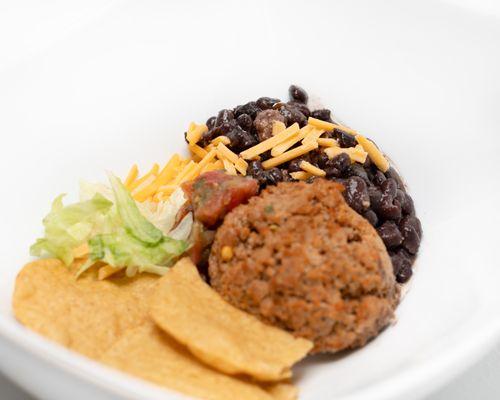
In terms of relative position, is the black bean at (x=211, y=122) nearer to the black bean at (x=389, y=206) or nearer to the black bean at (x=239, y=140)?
the black bean at (x=239, y=140)

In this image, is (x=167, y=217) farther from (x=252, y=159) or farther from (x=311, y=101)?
(x=311, y=101)

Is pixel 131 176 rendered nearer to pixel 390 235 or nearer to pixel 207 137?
pixel 207 137

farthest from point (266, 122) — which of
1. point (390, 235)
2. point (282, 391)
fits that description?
point (282, 391)

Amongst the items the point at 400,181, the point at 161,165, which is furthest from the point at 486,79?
the point at 161,165

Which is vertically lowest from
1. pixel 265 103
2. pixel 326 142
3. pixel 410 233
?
pixel 410 233

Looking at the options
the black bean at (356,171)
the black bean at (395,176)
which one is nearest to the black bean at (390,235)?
the black bean at (356,171)

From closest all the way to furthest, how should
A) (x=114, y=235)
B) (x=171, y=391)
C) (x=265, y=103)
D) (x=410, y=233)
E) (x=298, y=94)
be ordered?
(x=171, y=391)
(x=114, y=235)
(x=410, y=233)
(x=265, y=103)
(x=298, y=94)

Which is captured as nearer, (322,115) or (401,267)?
(401,267)

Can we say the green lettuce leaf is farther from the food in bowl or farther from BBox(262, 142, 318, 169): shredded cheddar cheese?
BBox(262, 142, 318, 169): shredded cheddar cheese

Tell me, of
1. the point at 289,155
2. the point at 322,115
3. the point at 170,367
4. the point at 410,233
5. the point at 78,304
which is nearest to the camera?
the point at 170,367
